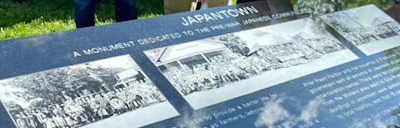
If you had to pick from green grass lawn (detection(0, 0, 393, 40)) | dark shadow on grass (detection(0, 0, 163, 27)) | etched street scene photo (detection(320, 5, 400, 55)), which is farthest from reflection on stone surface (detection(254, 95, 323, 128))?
dark shadow on grass (detection(0, 0, 163, 27))

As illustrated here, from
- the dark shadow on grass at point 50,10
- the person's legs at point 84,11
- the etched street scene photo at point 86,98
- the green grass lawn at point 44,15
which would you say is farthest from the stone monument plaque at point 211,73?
the dark shadow on grass at point 50,10

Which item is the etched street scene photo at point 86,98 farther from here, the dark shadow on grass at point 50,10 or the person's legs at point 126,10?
the dark shadow on grass at point 50,10

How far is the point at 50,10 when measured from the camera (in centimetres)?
424

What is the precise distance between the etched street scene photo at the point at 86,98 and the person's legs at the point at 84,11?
1.72m

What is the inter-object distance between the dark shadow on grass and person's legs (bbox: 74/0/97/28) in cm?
69

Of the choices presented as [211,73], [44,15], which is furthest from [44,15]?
[211,73]

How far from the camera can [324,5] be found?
2.11 meters

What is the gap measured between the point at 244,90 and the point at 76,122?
1.42 ft

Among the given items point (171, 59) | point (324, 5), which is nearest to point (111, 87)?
point (171, 59)

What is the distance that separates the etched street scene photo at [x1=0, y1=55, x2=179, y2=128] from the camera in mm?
1474

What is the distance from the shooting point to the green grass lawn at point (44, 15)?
3.86m

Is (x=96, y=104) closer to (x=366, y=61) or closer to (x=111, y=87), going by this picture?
(x=111, y=87)

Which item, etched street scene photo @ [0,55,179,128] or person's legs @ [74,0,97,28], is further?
person's legs @ [74,0,97,28]

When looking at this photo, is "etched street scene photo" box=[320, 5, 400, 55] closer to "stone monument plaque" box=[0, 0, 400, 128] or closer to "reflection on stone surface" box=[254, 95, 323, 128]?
"stone monument plaque" box=[0, 0, 400, 128]
